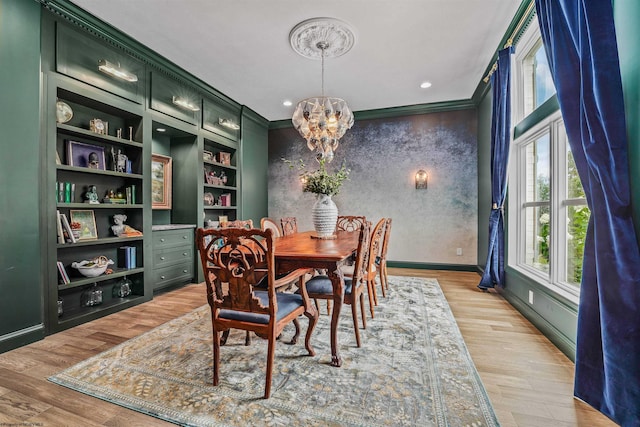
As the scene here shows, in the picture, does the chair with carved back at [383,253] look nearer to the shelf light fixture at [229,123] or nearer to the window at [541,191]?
the window at [541,191]

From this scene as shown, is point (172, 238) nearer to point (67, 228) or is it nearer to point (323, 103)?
point (67, 228)

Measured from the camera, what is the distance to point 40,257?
2473 millimetres

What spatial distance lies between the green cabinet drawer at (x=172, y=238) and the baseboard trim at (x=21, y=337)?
1368mm

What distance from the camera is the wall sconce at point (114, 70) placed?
295 centimetres

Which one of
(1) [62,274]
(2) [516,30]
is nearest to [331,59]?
(2) [516,30]

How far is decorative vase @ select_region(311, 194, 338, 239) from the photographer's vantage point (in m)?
3.00

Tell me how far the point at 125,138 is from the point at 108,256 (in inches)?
56.1

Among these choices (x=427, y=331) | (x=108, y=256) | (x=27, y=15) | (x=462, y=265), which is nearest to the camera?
(x=27, y=15)

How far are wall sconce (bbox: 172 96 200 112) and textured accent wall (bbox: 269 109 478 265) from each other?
270 cm

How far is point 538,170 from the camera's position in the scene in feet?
9.89

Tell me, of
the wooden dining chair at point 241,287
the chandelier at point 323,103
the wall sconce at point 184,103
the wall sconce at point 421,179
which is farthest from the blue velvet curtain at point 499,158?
the wall sconce at point 184,103

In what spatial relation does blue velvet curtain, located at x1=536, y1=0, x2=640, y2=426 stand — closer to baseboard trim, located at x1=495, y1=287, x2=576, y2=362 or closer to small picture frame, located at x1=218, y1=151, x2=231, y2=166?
baseboard trim, located at x1=495, y1=287, x2=576, y2=362

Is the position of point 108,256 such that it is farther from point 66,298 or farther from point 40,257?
point 40,257

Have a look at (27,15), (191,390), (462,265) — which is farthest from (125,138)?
(462,265)
